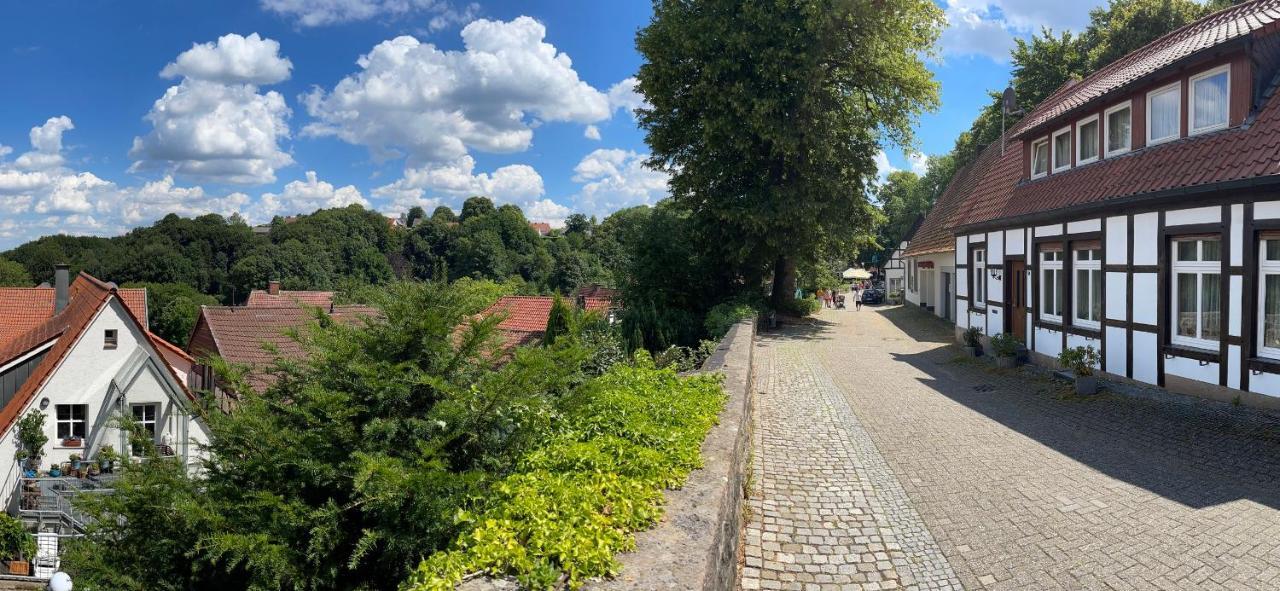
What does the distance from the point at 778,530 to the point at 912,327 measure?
2146cm

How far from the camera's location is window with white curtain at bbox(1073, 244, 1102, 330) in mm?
12599

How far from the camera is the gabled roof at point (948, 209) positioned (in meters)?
26.4

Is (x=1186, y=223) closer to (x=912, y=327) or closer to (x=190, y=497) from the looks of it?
(x=190, y=497)

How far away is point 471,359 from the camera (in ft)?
17.8

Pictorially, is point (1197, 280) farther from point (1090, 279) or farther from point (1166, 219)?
point (1090, 279)

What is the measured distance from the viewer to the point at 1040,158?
15.9 meters

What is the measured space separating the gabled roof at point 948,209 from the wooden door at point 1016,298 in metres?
9.33

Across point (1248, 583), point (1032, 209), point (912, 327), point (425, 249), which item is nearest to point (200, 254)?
point (425, 249)

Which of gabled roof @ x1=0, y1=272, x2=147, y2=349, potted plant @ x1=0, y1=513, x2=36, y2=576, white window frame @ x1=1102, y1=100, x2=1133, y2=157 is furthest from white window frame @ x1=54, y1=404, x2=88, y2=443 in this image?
white window frame @ x1=1102, y1=100, x2=1133, y2=157

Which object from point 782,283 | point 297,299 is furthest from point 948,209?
point 297,299

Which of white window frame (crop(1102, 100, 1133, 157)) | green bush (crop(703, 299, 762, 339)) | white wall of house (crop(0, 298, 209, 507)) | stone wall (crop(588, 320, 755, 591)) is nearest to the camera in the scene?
stone wall (crop(588, 320, 755, 591))

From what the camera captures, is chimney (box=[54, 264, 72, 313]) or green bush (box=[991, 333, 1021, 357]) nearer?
green bush (box=[991, 333, 1021, 357])

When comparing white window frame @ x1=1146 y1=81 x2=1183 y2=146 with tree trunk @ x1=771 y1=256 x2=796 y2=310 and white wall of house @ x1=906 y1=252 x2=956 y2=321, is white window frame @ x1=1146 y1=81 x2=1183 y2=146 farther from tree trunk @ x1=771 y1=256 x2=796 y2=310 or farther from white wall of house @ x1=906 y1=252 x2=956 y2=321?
tree trunk @ x1=771 y1=256 x2=796 y2=310

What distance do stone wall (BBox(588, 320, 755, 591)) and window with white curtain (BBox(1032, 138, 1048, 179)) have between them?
13.4 m
